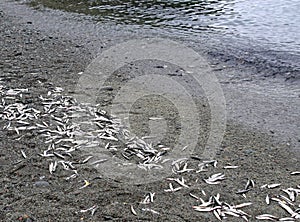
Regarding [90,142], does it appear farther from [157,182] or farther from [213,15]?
[213,15]

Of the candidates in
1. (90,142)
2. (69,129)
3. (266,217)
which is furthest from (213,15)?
(266,217)

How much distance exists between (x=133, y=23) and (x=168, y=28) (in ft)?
3.80

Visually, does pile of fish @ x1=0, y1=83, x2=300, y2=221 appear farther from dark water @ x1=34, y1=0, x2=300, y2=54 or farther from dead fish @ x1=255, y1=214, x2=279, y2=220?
dark water @ x1=34, y1=0, x2=300, y2=54

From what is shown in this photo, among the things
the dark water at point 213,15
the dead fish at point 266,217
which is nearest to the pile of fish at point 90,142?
the dead fish at point 266,217

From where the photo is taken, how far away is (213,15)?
1330 cm

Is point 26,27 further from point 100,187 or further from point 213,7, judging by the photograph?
point 100,187

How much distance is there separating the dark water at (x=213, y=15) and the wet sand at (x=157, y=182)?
2519 millimetres

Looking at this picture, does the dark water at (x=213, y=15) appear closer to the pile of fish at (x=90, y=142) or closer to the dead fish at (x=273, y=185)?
the pile of fish at (x=90, y=142)

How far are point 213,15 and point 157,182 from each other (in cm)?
954

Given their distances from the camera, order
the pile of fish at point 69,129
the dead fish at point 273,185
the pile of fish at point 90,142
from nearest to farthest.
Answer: the pile of fish at point 90,142 → the dead fish at point 273,185 → the pile of fish at point 69,129

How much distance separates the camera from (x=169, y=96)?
7.23 meters

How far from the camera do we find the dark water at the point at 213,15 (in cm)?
1111

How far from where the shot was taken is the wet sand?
411cm

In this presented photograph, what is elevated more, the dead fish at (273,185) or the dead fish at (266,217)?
the dead fish at (266,217)
